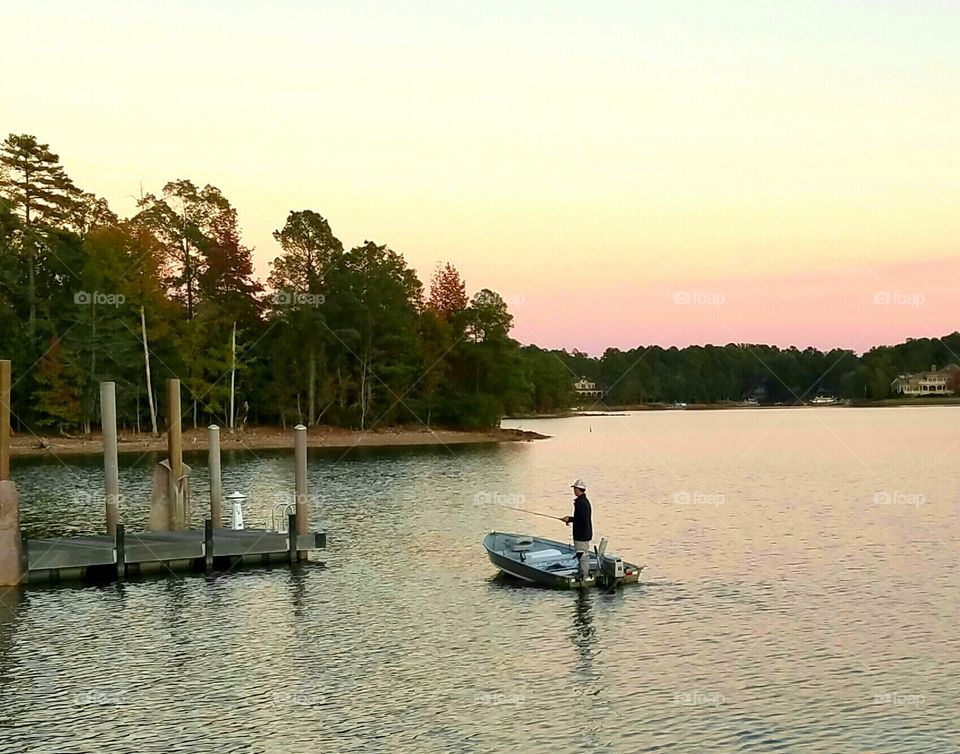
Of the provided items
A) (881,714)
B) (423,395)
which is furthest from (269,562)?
(423,395)

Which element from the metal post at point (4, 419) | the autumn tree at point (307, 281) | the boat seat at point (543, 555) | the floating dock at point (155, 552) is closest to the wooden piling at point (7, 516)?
the metal post at point (4, 419)

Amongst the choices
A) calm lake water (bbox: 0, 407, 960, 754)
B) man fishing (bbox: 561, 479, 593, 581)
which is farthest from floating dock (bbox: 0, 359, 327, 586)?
man fishing (bbox: 561, 479, 593, 581)

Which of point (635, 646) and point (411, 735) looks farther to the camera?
point (635, 646)

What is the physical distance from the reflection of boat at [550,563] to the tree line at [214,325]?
66824 millimetres

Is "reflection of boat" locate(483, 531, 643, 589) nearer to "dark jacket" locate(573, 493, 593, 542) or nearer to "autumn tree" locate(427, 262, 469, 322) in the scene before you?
"dark jacket" locate(573, 493, 593, 542)

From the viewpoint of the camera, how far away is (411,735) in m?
19.0

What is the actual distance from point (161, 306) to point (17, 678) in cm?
7860

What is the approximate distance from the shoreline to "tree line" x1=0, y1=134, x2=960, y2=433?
173 centimetres

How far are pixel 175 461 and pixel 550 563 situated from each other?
43.9ft

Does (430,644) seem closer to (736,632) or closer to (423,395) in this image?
(736,632)

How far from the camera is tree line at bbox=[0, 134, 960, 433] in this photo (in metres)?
95.9

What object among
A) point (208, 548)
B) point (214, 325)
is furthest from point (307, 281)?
point (208, 548)

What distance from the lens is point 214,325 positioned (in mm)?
105688

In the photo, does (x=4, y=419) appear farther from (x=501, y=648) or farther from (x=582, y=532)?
(x=582, y=532)
